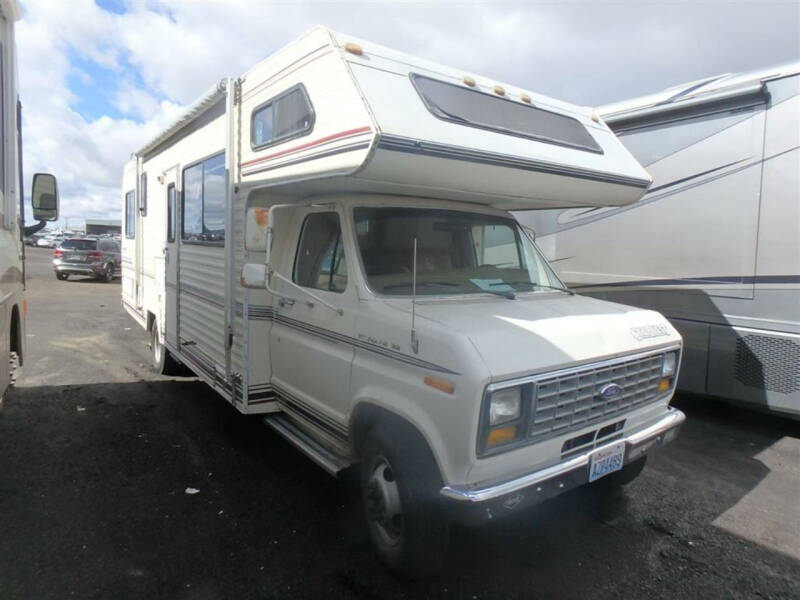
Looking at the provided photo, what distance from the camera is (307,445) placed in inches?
146

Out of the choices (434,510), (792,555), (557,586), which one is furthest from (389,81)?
(792,555)

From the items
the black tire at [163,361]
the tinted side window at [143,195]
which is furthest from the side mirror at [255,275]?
the tinted side window at [143,195]

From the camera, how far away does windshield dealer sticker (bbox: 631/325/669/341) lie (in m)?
3.27

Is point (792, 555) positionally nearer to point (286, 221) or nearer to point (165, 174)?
point (286, 221)

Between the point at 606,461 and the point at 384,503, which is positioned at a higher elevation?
the point at 606,461

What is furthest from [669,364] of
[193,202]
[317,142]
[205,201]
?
[193,202]

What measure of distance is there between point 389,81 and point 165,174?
13.3 ft

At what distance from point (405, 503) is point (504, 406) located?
Result: 770 millimetres

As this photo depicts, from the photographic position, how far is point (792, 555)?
336cm

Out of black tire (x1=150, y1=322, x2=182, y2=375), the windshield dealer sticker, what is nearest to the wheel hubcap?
the windshield dealer sticker

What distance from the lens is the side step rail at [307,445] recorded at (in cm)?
344

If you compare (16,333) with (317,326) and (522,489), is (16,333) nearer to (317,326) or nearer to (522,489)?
(317,326)

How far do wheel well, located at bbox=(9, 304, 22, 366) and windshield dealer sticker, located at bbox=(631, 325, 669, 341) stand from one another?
14.4 feet

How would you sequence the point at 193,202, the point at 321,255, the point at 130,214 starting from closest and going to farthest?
the point at 321,255, the point at 193,202, the point at 130,214
